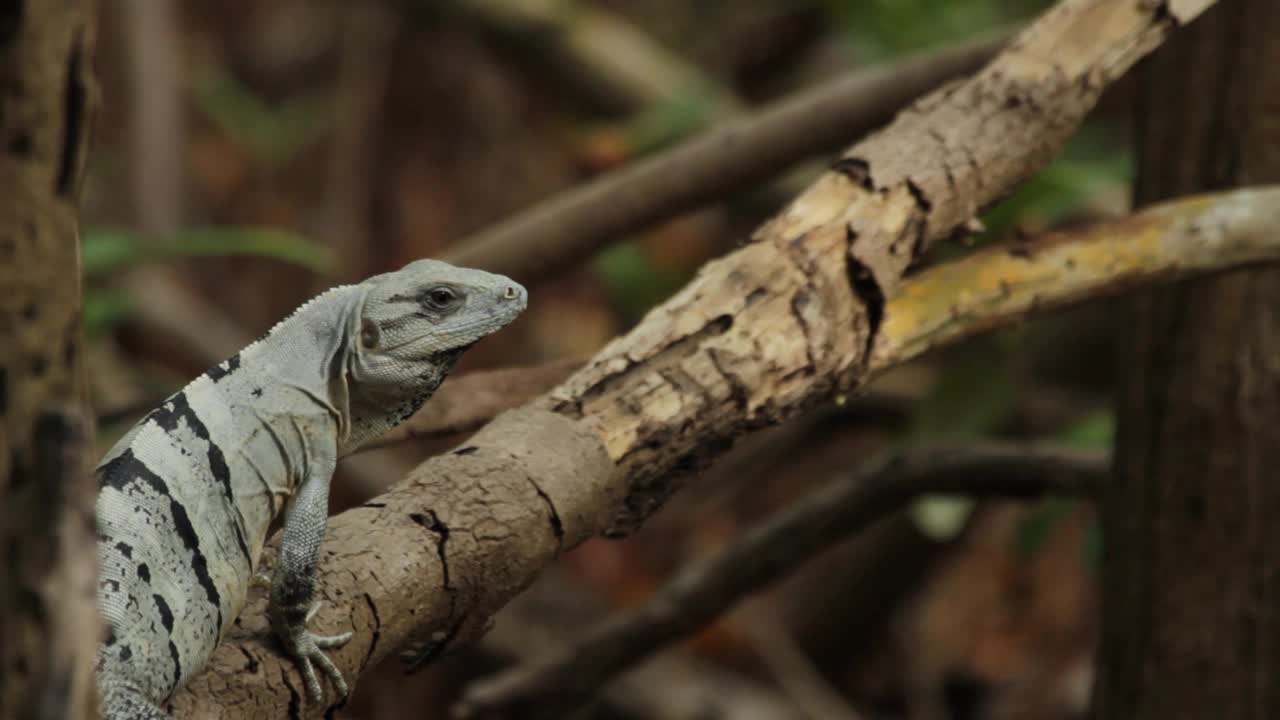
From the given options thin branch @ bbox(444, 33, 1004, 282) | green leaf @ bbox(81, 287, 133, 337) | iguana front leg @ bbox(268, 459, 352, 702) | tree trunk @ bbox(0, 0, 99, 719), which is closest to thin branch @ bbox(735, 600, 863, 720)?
thin branch @ bbox(444, 33, 1004, 282)

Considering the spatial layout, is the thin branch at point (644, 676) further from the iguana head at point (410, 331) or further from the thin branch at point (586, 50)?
the iguana head at point (410, 331)

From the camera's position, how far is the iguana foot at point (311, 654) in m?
2.13

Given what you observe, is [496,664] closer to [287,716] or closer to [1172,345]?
[1172,345]

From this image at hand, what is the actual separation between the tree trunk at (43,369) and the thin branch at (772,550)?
124 inches

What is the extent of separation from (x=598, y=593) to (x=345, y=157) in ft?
10.9

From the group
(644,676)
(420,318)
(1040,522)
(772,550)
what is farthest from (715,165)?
(644,676)

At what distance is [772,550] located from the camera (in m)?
4.44

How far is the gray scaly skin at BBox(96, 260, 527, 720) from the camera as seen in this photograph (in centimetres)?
210

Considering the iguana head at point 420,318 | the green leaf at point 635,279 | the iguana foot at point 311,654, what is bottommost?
the iguana foot at point 311,654

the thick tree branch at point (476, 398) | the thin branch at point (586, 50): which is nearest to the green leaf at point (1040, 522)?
the thick tree branch at point (476, 398)

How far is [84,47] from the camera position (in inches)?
51.5

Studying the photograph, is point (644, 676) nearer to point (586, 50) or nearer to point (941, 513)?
point (941, 513)

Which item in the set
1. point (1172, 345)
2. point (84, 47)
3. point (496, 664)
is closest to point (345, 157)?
→ point (496, 664)

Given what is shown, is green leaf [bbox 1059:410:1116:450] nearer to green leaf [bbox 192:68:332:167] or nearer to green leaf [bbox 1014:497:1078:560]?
green leaf [bbox 1014:497:1078:560]
